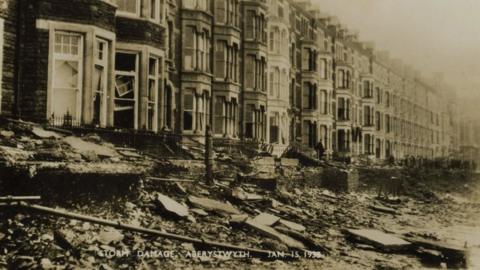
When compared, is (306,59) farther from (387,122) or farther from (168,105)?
(387,122)

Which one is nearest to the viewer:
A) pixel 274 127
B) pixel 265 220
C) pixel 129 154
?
pixel 265 220

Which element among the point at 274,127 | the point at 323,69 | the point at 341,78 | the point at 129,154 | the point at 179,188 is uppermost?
the point at 323,69

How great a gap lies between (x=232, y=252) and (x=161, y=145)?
8790 mm

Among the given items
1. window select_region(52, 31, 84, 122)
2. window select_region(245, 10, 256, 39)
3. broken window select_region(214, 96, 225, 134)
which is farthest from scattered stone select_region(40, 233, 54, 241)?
window select_region(245, 10, 256, 39)

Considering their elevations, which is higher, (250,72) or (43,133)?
(250,72)

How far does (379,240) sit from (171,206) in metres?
5.43

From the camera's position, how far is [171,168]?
15.3 meters

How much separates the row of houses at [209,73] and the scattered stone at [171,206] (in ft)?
15.1

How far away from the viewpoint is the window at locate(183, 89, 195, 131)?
28.9 meters

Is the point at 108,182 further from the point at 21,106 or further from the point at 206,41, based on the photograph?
the point at 206,41

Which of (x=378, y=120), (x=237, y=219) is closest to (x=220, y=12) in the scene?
(x=237, y=219)

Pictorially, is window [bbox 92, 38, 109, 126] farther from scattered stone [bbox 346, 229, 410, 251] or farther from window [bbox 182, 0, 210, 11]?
window [bbox 182, 0, 210, 11]

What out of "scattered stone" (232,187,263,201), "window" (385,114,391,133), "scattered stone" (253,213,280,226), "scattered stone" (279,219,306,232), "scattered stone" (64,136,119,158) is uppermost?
"window" (385,114,391,133)

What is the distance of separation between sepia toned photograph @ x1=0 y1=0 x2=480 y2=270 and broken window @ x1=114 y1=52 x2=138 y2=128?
0.05 m
